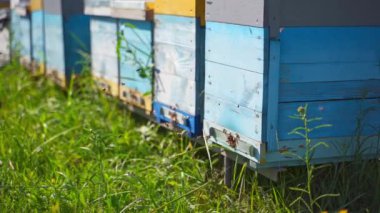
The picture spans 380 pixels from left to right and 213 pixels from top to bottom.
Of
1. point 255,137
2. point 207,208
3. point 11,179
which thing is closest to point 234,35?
point 255,137

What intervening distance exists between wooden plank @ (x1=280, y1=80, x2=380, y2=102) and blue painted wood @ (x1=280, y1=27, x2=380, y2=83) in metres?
0.02

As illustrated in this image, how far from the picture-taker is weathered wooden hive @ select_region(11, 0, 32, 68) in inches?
246

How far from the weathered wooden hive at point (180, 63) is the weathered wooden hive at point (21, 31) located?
9.15 feet

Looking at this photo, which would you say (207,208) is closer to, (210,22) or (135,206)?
(135,206)

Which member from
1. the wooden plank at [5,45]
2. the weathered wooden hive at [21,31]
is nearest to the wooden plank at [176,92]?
the weathered wooden hive at [21,31]

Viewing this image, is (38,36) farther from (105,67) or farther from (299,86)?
(299,86)

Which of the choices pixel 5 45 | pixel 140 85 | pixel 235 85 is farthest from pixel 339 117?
pixel 5 45

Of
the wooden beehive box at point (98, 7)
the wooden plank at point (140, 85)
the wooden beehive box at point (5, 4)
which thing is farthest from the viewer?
the wooden beehive box at point (5, 4)

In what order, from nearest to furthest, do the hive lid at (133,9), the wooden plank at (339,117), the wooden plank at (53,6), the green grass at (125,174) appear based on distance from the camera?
1. the wooden plank at (339,117)
2. the green grass at (125,174)
3. the hive lid at (133,9)
4. the wooden plank at (53,6)

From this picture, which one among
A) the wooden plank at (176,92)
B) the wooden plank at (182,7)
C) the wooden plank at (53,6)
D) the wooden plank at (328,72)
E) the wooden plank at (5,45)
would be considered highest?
the wooden plank at (182,7)

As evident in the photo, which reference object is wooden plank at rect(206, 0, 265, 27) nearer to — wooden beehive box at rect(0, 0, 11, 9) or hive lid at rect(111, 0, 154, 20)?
hive lid at rect(111, 0, 154, 20)

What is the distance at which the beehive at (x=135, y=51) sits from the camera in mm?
3949

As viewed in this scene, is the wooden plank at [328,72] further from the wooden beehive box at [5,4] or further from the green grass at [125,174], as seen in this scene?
the wooden beehive box at [5,4]

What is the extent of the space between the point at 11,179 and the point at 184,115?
39.6 inches
